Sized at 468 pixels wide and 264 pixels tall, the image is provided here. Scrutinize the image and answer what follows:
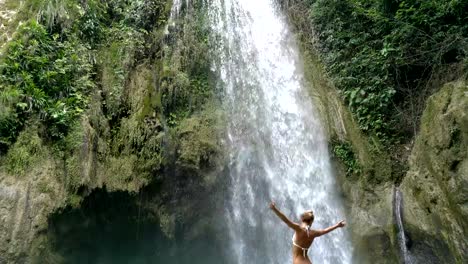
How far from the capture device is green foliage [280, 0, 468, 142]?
6.52 meters

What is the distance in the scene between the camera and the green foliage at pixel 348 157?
6.79m

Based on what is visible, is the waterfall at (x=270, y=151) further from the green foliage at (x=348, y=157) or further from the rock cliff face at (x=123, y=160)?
the rock cliff face at (x=123, y=160)

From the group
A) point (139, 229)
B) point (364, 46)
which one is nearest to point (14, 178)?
point (139, 229)

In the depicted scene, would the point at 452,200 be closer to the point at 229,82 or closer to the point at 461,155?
the point at 461,155

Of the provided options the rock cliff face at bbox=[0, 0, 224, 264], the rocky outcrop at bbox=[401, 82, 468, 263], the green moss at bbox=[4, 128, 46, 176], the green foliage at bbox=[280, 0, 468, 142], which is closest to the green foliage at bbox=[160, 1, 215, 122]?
the rock cliff face at bbox=[0, 0, 224, 264]

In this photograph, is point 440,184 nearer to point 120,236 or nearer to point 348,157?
point 348,157

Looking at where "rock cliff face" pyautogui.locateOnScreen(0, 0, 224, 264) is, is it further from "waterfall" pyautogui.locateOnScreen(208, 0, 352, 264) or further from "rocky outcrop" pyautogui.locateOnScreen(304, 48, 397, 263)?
"rocky outcrop" pyautogui.locateOnScreen(304, 48, 397, 263)

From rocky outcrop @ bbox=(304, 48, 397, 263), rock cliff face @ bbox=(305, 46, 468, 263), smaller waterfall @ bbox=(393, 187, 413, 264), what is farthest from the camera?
rocky outcrop @ bbox=(304, 48, 397, 263)

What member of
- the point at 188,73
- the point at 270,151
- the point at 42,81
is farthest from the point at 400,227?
the point at 42,81

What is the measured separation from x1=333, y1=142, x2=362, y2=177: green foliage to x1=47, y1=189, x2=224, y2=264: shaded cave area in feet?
8.96

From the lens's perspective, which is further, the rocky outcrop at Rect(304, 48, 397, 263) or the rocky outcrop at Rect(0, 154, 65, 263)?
the rocky outcrop at Rect(304, 48, 397, 263)

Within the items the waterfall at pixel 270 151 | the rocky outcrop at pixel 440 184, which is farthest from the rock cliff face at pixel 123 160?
the rocky outcrop at pixel 440 184

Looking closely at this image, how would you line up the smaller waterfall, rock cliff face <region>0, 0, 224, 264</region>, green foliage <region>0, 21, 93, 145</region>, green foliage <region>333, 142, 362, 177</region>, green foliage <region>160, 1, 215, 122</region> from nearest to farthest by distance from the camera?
rock cliff face <region>0, 0, 224, 264</region> → the smaller waterfall → green foliage <region>0, 21, 93, 145</region> → green foliage <region>333, 142, 362, 177</region> → green foliage <region>160, 1, 215, 122</region>

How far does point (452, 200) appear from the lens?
471 centimetres
